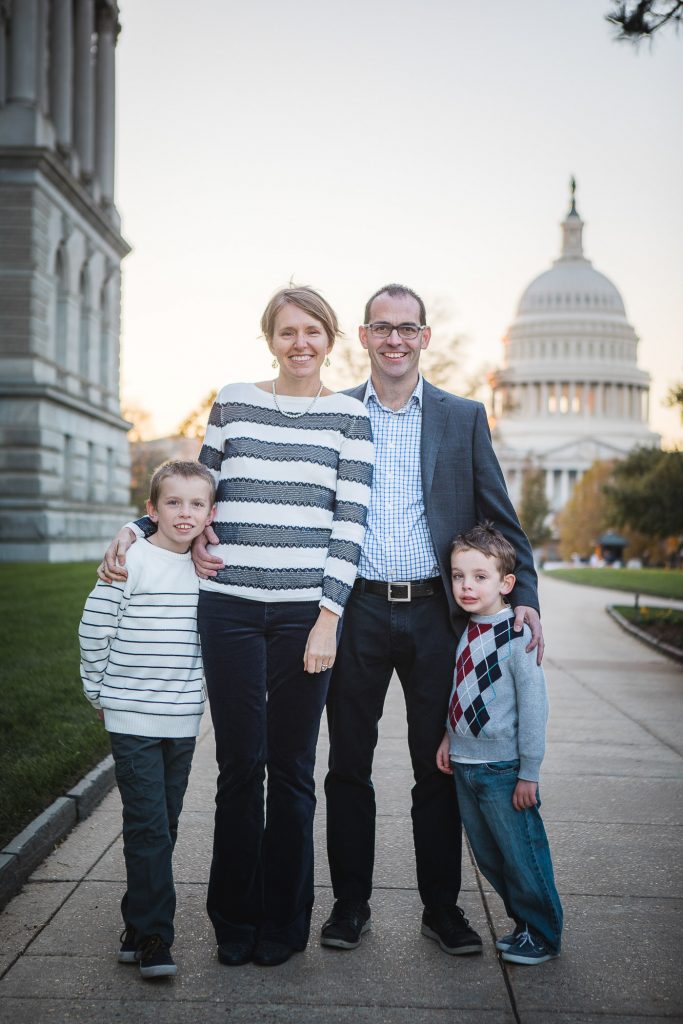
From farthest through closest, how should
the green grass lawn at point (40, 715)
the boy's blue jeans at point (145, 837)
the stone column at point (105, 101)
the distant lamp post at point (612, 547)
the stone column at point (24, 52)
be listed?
the distant lamp post at point (612, 547) < the stone column at point (105, 101) < the stone column at point (24, 52) < the green grass lawn at point (40, 715) < the boy's blue jeans at point (145, 837)

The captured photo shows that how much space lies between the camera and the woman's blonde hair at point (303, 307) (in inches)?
159

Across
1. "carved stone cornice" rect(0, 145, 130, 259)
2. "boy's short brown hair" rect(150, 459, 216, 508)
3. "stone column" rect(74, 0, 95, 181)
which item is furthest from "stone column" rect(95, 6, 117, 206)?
"boy's short brown hair" rect(150, 459, 216, 508)

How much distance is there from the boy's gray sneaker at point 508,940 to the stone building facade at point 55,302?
2579 centimetres

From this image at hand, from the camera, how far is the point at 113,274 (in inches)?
1532

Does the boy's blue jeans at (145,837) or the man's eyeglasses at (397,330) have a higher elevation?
the man's eyeglasses at (397,330)

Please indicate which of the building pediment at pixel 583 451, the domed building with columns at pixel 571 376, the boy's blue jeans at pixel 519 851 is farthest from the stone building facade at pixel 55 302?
the domed building with columns at pixel 571 376

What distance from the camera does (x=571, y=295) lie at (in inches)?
5433

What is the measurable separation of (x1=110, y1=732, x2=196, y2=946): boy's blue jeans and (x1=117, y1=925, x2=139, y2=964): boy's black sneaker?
0.11ft

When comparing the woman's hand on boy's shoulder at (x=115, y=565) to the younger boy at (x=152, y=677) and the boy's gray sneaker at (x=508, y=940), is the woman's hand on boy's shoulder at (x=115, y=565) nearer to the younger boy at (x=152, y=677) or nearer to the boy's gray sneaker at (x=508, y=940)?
the younger boy at (x=152, y=677)

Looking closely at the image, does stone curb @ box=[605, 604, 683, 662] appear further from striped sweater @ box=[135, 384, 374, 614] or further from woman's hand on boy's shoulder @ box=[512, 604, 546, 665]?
striped sweater @ box=[135, 384, 374, 614]

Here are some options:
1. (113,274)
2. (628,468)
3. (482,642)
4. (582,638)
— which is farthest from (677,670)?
(113,274)

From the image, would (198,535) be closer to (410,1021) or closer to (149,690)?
(149,690)

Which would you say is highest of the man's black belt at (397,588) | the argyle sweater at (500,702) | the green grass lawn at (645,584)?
the man's black belt at (397,588)

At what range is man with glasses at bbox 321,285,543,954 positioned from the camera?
13.9 feet
